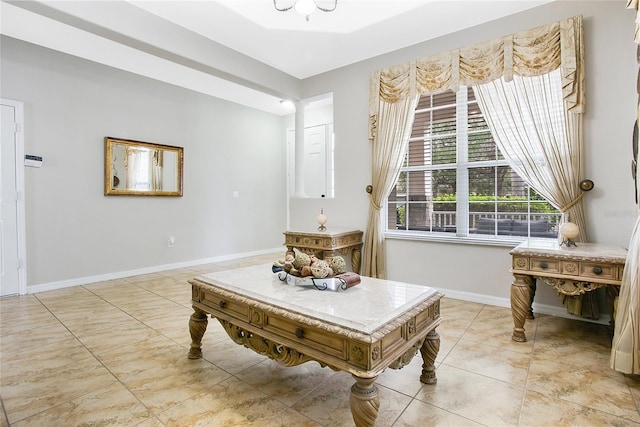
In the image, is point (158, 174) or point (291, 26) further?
point (158, 174)

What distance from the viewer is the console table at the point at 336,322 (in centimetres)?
125

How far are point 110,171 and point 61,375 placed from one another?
10.0 ft

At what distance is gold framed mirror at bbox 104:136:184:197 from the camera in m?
4.25

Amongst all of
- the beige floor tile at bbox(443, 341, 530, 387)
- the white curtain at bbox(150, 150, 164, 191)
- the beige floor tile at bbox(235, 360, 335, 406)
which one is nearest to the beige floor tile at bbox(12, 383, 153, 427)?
the beige floor tile at bbox(235, 360, 335, 406)

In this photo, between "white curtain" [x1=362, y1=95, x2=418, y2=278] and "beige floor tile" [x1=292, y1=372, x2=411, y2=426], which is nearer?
"beige floor tile" [x1=292, y1=372, x2=411, y2=426]

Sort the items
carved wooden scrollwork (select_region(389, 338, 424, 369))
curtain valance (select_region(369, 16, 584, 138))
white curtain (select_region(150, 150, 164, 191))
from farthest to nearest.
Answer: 1. white curtain (select_region(150, 150, 164, 191))
2. curtain valance (select_region(369, 16, 584, 138))
3. carved wooden scrollwork (select_region(389, 338, 424, 369))

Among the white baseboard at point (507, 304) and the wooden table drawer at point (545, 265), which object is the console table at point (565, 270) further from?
the white baseboard at point (507, 304)

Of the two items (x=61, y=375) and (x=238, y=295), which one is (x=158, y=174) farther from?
(x=238, y=295)

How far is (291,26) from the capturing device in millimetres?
3275

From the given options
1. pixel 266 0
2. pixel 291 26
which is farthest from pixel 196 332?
pixel 291 26

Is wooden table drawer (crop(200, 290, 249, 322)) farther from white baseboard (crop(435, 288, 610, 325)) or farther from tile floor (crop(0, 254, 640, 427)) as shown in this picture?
white baseboard (crop(435, 288, 610, 325))

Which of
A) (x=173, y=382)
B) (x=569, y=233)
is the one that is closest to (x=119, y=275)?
(x=173, y=382)

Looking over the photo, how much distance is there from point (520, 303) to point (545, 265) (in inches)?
13.3

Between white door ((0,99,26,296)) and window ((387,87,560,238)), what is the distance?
4341 mm
